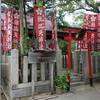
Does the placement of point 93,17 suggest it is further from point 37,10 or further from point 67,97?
point 67,97

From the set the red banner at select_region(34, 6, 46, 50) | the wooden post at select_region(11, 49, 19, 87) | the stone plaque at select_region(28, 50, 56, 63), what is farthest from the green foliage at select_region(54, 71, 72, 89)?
the red banner at select_region(34, 6, 46, 50)

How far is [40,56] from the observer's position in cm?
451

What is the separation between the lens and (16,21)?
621cm

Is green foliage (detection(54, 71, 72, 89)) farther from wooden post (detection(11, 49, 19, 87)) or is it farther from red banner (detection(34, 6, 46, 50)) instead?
red banner (detection(34, 6, 46, 50))

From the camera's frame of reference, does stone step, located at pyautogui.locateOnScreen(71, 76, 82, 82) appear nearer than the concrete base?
No

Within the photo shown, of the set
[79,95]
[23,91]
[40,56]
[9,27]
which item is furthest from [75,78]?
[9,27]

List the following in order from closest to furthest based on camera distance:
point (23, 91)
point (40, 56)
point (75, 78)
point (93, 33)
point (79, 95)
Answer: point (40, 56) → point (23, 91) → point (79, 95) → point (75, 78) → point (93, 33)

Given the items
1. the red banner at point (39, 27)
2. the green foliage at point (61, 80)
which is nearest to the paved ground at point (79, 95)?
the green foliage at point (61, 80)

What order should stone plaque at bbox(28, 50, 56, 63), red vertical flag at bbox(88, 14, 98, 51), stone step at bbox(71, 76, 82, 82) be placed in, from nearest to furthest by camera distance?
stone plaque at bbox(28, 50, 56, 63), stone step at bbox(71, 76, 82, 82), red vertical flag at bbox(88, 14, 98, 51)

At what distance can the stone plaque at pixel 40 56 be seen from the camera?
4391 mm

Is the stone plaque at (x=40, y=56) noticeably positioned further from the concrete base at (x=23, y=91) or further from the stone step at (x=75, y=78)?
the stone step at (x=75, y=78)

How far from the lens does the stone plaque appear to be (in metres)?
4.39

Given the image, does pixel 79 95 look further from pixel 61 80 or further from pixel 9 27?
pixel 9 27

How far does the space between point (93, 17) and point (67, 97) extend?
5175mm
